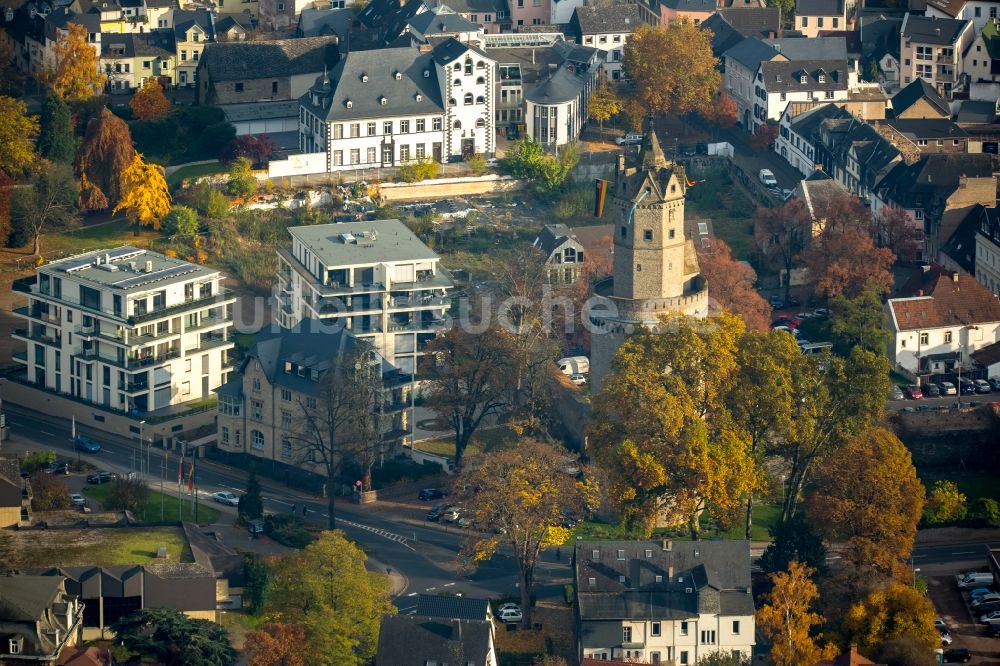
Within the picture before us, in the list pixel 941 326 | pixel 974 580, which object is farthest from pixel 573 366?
pixel 974 580

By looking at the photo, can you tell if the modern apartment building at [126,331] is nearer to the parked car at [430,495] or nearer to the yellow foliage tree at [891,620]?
the parked car at [430,495]

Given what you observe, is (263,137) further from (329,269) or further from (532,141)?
(329,269)

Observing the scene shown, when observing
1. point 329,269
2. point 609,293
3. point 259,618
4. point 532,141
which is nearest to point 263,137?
point 532,141

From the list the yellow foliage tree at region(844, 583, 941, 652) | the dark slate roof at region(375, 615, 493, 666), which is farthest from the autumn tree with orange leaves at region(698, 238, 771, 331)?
the dark slate roof at region(375, 615, 493, 666)

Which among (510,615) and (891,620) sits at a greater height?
(891,620)

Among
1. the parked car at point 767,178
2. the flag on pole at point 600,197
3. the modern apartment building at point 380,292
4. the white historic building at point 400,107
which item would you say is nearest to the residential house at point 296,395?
the modern apartment building at point 380,292

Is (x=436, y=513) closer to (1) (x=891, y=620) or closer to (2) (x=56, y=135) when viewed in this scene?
(1) (x=891, y=620)

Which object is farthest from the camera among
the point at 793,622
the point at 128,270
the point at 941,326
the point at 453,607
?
the point at 941,326
